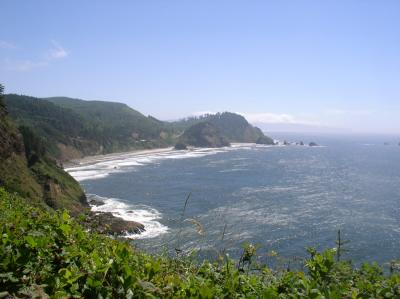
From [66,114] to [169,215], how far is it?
139067 millimetres

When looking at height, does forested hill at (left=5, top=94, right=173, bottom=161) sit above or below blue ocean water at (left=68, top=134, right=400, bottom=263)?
above

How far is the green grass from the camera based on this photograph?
3359 millimetres

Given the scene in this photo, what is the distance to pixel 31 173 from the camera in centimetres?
5766

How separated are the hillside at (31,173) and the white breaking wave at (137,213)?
4.45 metres

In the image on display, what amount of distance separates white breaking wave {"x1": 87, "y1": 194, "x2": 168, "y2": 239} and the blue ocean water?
0.15 meters

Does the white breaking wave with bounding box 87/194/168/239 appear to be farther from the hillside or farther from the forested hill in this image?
the forested hill

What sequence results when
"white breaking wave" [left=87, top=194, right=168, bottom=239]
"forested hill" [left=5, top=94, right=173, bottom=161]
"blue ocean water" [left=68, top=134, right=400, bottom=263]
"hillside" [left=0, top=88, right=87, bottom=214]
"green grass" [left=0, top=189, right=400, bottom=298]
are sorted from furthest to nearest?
"forested hill" [left=5, top=94, right=173, bottom=161] < "hillside" [left=0, top=88, right=87, bottom=214] < "white breaking wave" [left=87, top=194, right=168, bottom=239] < "blue ocean water" [left=68, top=134, right=400, bottom=263] < "green grass" [left=0, top=189, right=400, bottom=298]

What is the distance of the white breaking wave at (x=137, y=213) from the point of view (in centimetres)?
4597

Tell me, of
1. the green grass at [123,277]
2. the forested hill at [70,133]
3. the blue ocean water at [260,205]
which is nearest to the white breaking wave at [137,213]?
the blue ocean water at [260,205]

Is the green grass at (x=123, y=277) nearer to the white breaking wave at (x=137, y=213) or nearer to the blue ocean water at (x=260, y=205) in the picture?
the blue ocean water at (x=260, y=205)

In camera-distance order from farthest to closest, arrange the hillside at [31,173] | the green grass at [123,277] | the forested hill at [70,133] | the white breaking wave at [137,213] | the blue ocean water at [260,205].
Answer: the forested hill at [70,133]
the hillside at [31,173]
the white breaking wave at [137,213]
the blue ocean water at [260,205]
the green grass at [123,277]

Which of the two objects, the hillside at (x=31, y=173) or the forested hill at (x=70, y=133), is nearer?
the hillside at (x=31, y=173)

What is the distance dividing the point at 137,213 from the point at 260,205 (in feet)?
65.7

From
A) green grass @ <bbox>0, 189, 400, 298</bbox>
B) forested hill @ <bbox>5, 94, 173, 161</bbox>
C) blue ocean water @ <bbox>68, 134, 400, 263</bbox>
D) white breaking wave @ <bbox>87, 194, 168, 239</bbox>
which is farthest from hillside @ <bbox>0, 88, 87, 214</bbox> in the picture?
forested hill @ <bbox>5, 94, 173, 161</bbox>
